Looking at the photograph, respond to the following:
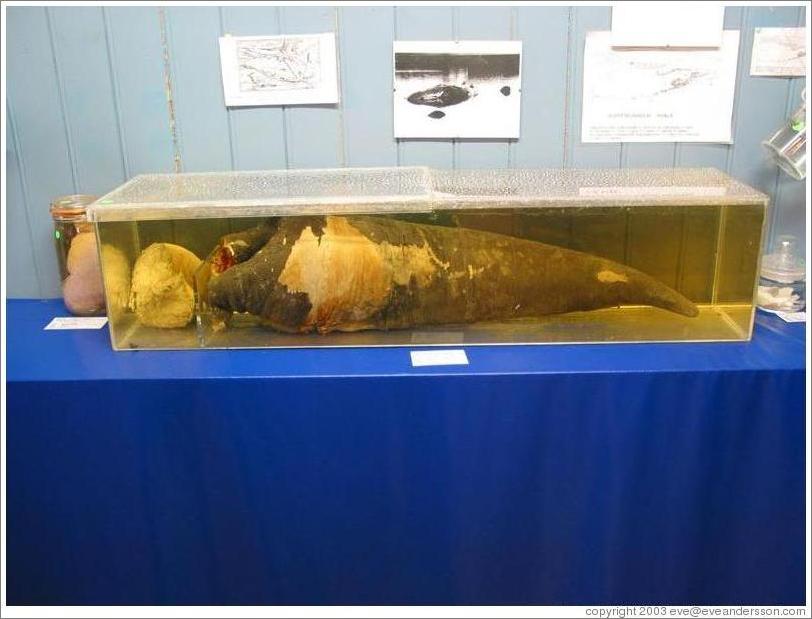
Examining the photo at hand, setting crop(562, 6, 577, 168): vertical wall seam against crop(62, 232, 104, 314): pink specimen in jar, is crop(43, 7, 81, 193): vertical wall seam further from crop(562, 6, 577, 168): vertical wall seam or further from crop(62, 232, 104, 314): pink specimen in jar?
crop(562, 6, 577, 168): vertical wall seam

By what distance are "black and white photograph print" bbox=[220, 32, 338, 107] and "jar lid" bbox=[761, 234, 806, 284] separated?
44.1 inches

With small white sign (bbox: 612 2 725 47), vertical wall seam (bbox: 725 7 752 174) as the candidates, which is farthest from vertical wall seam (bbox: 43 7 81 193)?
vertical wall seam (bbox: 725 7 752 174)

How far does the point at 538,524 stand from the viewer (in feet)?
4.29

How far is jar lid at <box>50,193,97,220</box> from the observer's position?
60.2 inches

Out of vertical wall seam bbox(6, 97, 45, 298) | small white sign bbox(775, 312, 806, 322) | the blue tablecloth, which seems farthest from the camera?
vertical wall seam bbox(6, 97, 45, 298)

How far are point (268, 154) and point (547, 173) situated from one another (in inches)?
26.2

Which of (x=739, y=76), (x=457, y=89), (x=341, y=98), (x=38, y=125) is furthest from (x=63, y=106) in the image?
(x=739, y=76)

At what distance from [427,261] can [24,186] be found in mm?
1027

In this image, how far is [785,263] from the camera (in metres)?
1.60

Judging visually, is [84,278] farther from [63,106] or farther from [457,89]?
[457,89]

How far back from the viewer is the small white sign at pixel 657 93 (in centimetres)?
152

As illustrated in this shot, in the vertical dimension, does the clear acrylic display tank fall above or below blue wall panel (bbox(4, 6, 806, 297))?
below

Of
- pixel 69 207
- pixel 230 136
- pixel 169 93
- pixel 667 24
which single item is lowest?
pixel 69 207

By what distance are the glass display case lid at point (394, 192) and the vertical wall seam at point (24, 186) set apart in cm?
31
